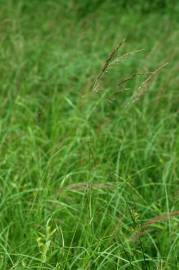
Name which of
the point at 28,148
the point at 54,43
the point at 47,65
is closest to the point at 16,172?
the point at 28,148

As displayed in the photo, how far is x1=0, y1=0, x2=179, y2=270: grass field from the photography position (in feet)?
7.68

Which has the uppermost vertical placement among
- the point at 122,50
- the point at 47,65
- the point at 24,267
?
the point at 24,267

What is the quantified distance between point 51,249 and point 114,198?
0.47 metres

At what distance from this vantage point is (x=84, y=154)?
10.3 feet

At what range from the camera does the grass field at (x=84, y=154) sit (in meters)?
2.34

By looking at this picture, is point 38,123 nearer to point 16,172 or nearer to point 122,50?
point 16,172

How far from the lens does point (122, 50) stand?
16.1 feet

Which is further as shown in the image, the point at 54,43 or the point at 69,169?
the point at 54,43

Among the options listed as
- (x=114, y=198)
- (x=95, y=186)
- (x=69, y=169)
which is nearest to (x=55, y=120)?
(x=69, y=169)

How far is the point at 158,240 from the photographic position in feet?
8.69

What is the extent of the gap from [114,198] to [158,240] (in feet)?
0.80

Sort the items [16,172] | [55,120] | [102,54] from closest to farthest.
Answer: [16,172] < [55,120] < [102,54]

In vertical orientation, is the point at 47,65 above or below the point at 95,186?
below

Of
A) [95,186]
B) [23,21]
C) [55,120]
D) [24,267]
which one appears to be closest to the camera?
[24,267]
